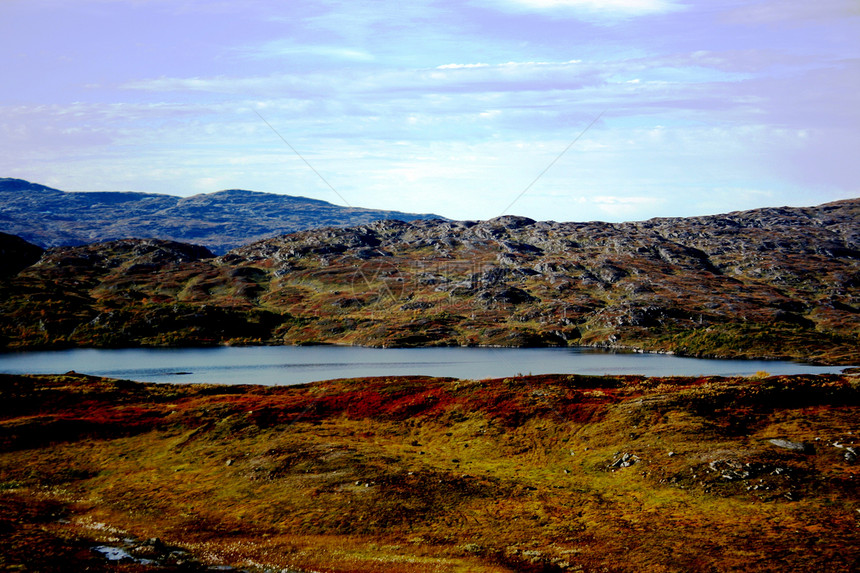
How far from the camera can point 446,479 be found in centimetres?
4628

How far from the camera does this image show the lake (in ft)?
444

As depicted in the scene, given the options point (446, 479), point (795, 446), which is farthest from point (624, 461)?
point (446, 479)

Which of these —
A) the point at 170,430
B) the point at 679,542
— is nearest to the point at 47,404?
the point at 170,430

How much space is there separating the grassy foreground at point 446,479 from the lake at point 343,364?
59192 mm

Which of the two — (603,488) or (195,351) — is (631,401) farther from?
(195,351)

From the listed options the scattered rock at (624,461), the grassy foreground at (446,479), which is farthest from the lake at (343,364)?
the scattered rock at (624,461)

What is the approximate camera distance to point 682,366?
510ft

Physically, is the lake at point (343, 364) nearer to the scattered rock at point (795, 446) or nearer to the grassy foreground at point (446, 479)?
the grassy foreground at point (446, 479)

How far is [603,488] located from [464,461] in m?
12.9

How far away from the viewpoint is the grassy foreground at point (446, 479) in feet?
111

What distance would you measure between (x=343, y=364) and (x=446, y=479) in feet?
379

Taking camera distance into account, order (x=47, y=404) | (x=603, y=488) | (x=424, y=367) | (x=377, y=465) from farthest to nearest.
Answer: (x=424, y=367)
(x=47, y=404)
(x=377, y=465)
(x=603, y=488)

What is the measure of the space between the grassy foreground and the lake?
5919 centimetres

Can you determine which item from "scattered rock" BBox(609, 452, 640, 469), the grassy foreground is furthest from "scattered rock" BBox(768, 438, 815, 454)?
"scattered rock" BBox(609, 452, 640, 469)
